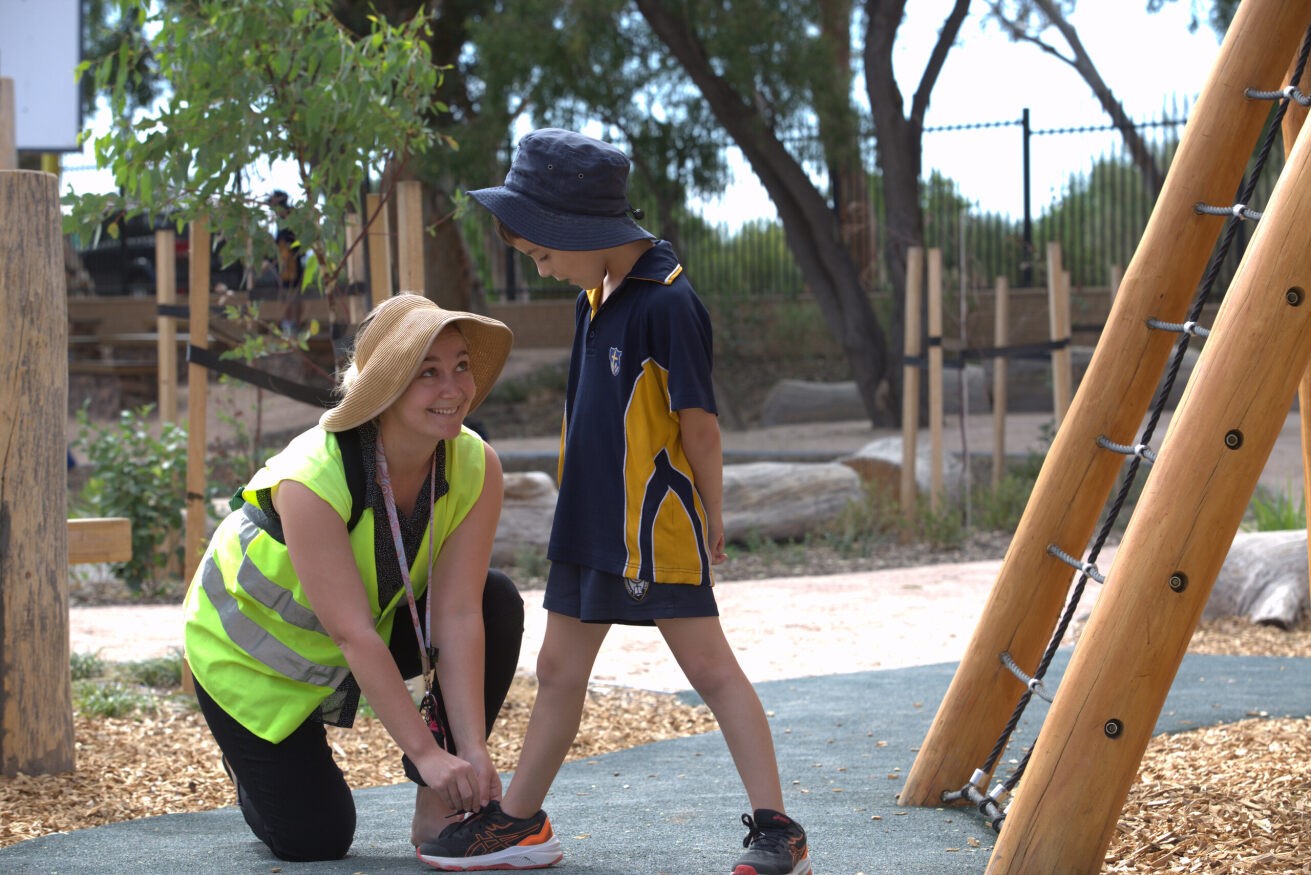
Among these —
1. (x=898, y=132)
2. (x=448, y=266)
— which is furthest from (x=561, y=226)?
(x=448, y=266)

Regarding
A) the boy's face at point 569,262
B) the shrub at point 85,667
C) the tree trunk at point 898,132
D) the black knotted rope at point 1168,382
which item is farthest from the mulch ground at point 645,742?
the tree trunk at point 898,132

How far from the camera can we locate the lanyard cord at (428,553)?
2.85m

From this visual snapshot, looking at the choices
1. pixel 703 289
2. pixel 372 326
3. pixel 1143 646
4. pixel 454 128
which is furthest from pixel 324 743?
pixel 703 289

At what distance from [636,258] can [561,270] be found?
154mm

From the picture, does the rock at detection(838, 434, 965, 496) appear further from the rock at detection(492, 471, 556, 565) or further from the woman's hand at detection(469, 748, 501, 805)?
the woman's hand at detection(469, 748, 501, 805)

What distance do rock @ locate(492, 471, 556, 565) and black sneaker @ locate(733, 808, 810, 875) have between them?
6.04 metres

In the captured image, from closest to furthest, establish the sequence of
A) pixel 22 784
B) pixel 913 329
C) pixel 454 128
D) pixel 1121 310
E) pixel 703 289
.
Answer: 1. pixel 1121 310
2. pixel 22 784
3. pixel 913 329
4. pixel 454 128
5. pixel 703 289

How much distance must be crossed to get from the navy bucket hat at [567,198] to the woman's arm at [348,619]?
27.0 inches

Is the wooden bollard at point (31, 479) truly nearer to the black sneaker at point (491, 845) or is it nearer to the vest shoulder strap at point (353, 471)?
the vest shoulder strap at point (353, 471)

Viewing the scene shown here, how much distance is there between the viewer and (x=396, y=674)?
9.07 ft

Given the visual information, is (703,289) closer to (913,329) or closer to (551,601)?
(913,329)

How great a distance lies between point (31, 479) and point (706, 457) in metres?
1.91

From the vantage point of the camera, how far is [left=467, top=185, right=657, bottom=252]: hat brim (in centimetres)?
280

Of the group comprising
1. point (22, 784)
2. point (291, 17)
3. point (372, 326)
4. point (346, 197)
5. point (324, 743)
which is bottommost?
point (22, 784)
